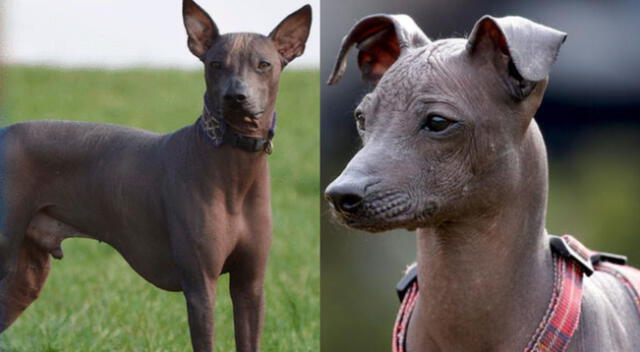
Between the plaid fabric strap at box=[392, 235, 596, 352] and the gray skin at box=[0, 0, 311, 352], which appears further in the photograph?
the gray skin at box=[0, 0, 311, 352]

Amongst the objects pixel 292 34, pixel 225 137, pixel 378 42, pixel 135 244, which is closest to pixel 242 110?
pixel 225 137

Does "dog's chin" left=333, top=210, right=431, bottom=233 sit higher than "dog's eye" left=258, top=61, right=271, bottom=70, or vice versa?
"dog's eye" left=258, top=61, right=271, bottom=70

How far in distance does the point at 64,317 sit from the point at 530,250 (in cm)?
234

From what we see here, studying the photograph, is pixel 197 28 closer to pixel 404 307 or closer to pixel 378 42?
pixel 378 42

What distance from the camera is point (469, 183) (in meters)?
2.50

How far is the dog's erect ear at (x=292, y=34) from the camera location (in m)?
3.00

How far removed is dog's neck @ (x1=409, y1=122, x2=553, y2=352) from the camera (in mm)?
2607

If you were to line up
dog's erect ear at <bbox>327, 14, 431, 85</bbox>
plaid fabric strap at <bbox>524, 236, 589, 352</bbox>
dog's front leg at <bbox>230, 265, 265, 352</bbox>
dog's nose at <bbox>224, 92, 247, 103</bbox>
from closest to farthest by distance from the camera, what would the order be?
plaid fabric strap at <bbox>524, 236, 589, 352</bbox> < dog's erect ear at <bbox>327, 14, 431, 85</bbox> < dog's nose at <bbox>224, 92, 247, 103</bbox> < dog's front leg at <bbox>230, 265, 265, 352</bbox>

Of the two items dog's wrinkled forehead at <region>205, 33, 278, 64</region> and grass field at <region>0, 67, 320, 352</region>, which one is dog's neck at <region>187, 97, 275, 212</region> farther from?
grass field at <region>0, 67, 320, 352</region>

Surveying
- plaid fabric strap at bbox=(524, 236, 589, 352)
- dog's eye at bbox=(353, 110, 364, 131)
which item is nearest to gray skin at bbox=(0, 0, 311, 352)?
dog's eye at bbox=(353, 110, 364, 131)

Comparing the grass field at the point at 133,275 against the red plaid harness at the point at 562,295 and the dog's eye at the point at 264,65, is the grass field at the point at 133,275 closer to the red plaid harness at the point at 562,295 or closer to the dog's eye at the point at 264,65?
the dog's eye at the point at 264,65

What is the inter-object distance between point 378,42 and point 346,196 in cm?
68

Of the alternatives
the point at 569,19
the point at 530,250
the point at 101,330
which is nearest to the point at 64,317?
the point at 101,330

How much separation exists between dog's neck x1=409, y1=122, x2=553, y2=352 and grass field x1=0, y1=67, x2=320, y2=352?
88cm
